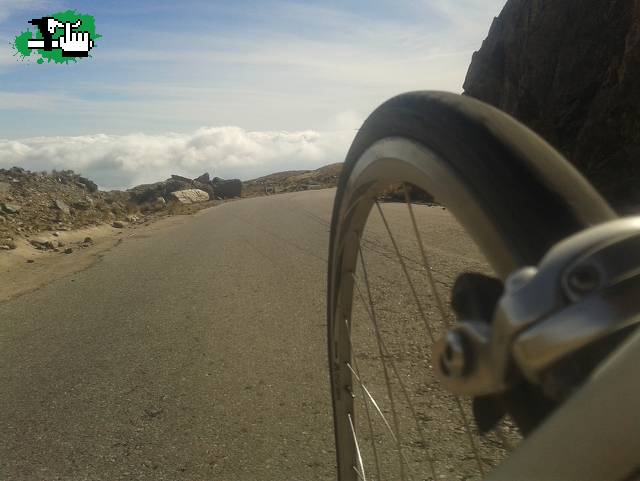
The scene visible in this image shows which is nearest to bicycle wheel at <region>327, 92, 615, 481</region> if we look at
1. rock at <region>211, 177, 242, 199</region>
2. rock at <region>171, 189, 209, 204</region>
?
rock at <region>171, 189, 209, 204</region>

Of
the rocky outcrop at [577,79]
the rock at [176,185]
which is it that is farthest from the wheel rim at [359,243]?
the rock at [176,185]

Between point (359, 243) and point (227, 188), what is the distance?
48359 millimetres

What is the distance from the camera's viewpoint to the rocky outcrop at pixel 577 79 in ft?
26.8

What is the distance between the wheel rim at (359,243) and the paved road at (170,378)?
2.23ft

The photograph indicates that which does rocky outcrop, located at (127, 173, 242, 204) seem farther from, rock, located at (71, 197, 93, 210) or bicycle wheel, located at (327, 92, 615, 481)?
bicycle wheel, located at (327, 92, 615, 481)

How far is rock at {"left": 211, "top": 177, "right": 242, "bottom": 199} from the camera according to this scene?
4912 centimetres

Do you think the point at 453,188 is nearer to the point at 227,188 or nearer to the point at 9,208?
the point at 9,208

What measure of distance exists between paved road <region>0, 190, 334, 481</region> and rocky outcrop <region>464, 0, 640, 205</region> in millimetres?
3077

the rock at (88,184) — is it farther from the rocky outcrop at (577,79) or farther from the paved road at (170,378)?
the paved road at (170,378)

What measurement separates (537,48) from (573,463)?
14546 millimetres

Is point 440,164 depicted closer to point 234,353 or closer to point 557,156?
point 557,156

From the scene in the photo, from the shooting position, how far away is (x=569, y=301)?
0.74m

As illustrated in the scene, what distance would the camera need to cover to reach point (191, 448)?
3.52 meters

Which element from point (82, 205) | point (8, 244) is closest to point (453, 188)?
point (8, 244)
